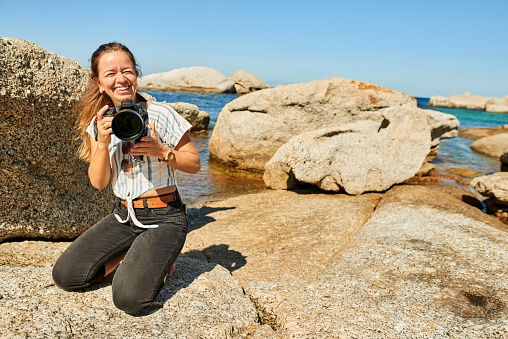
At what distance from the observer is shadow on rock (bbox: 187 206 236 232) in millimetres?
5548

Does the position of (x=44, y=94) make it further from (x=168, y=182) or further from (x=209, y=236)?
(x=209, y=236)

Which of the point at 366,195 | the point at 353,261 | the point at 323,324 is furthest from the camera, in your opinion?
the point at 366,195

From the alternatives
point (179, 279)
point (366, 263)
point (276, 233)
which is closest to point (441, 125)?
point (276, 233)

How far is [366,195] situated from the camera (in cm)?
697

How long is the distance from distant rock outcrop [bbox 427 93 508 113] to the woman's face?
8354 centimetres

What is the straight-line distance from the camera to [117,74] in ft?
10.1

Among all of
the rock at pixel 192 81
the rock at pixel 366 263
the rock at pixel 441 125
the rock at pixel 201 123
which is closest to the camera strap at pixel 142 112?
the rock at pixel 366 263

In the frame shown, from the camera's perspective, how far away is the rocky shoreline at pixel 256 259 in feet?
8.80

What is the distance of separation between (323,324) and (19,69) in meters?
→ 3.41

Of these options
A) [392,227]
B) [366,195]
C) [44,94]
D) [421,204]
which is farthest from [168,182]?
[366,195]

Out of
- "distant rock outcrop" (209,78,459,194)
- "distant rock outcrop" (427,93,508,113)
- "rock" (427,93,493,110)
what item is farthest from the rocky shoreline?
"rock" (427,93,493,110)

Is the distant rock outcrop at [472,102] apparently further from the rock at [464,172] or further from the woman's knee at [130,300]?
the woman's knee at [130,300]

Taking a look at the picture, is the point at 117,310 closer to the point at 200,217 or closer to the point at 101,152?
the point at 101,152

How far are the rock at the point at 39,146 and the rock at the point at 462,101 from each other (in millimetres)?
86272
